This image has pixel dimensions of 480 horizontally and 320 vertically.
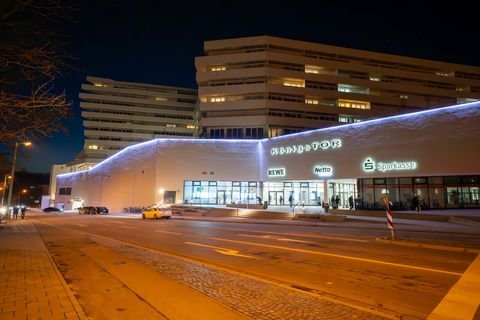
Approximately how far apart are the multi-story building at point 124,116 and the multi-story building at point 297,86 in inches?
1379

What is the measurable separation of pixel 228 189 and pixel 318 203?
43.0 feet

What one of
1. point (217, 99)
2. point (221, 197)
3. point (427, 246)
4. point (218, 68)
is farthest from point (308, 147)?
point (218, 68)

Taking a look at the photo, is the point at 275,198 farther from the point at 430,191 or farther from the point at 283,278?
the point at 283,278

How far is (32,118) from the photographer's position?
798cm

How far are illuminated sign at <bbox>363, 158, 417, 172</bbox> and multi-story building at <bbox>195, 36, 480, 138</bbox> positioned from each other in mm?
23495

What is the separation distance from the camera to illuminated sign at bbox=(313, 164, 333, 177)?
38625 millimetres

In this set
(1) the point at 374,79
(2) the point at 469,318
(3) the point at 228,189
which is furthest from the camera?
(1) the point at 374,79

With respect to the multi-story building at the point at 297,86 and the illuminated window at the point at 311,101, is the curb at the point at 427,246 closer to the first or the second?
the multi-story building at the point at 297,86

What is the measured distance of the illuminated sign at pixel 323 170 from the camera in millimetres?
38625

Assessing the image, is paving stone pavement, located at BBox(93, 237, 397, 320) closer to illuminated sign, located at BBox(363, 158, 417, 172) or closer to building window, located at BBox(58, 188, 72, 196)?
illuminated sign, located at BBox(363, 158, 417, 172)

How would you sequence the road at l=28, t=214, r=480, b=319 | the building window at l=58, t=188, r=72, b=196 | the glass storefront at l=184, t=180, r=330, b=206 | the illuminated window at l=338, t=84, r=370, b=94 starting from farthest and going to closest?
the building window at l=58, t=188, r=72, b=196 → the illuminated window at l=338, t=84, r=370, b=94 → the glass storefront at l=184, t=180, r=330, b=206 → the road at l=28, t=214, r=480, b=319

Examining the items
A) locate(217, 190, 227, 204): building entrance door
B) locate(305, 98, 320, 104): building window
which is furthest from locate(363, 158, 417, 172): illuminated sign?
locate(305, 98, 320, 104): building window

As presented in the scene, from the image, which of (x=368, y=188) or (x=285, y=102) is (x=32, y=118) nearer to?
(x=368, y=188)

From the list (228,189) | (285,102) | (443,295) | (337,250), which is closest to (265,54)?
(285,102)
